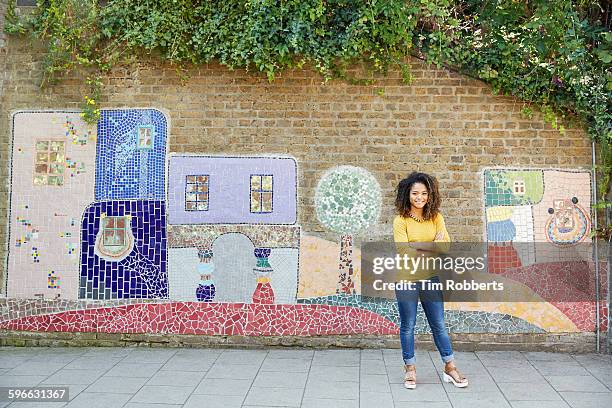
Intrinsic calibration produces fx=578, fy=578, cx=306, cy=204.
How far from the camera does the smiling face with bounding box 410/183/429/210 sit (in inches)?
190

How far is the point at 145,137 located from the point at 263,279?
77.8 inches

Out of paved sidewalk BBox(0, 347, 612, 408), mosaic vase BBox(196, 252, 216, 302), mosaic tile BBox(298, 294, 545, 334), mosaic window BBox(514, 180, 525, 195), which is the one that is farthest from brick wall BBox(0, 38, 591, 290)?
paved sidewalk BBox(0, 347, 612, 408)

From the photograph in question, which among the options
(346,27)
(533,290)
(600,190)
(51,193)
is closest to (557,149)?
(600,190)

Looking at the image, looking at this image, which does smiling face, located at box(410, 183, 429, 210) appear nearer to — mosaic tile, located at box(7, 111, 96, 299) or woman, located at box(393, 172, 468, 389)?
woman, located at box(393, 172, 468, 389)

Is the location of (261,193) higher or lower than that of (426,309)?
higher

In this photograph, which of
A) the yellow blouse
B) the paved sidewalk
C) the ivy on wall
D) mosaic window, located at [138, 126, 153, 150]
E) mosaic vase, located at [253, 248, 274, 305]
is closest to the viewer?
the paved sidewalk

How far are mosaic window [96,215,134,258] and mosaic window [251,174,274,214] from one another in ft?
4.45

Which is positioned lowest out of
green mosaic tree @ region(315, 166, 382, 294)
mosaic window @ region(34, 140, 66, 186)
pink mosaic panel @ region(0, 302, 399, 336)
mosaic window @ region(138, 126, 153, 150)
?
pink mosaic panel @ region(0, 302, 399, 336)

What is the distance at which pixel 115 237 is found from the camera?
6.16 meters

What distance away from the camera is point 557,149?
601 centimetres

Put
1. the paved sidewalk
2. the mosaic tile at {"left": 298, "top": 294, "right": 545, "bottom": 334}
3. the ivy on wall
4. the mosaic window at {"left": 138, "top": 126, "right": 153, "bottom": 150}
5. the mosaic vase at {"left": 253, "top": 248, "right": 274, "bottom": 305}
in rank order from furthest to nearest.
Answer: the mosaic window at {"left": 138, "top": 126, "right": 153, "bottom": 150}, the mosaic vase at {"left": 253, "top": 248, "right": 274, "bottom": 305}, the mosaic tile at {"left": 298, "top": 294, "right": 545, "bottom": 334}, the ivy on wall, the paved sidewalk

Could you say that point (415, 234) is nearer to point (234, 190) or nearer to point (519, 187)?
point (519, 187)

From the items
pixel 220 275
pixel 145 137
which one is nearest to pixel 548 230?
pixel 220 275

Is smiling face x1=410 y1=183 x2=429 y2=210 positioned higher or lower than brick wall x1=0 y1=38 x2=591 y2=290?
lower
